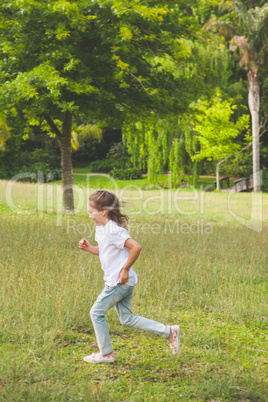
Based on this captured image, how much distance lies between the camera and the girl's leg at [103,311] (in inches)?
142

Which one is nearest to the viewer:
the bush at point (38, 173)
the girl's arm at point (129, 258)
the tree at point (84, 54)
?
the girl's arm at point (129, 258)

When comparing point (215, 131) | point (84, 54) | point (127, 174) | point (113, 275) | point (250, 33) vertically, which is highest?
point (250, 33)

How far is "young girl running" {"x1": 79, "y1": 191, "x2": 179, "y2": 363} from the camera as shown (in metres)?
3.60

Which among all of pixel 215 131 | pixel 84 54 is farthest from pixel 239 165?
pixel 84 54

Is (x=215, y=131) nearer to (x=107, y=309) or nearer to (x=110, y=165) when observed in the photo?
(x=110, y=165)

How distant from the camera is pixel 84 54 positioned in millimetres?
10445

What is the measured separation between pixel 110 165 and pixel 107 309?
3431 cm

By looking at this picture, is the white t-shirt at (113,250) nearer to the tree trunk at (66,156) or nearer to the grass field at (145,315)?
the grass field at (145,315)

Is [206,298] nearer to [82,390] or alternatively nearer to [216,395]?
[216,395]

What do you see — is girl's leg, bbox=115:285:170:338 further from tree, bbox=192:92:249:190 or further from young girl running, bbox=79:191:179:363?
tree, bbox=192:92:249:190

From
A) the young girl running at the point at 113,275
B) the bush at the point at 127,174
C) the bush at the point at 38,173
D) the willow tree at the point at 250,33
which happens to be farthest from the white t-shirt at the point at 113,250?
the bush at the point at 127,174

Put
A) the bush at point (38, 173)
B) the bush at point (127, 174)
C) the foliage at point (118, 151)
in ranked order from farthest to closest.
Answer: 1. the foliage at point (118, 151)
2. the bush at point (127, 174)
3. the bush at point (38, 173)

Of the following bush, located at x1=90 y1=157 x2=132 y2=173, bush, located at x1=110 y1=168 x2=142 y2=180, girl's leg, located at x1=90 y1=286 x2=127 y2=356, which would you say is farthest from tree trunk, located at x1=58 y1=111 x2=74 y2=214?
bush, located at x1=90 y1=157 x2=132 y2=173

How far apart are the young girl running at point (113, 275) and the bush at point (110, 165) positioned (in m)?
33.0
